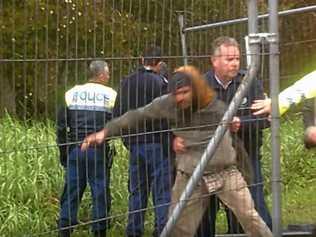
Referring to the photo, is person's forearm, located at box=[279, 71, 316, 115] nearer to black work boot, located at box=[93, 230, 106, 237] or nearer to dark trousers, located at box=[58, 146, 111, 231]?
dark trousers, located at box=[58, 146, 111, 231]

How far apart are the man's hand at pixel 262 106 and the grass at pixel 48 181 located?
1.36 feet

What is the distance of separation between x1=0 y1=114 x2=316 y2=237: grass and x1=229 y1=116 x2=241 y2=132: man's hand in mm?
498

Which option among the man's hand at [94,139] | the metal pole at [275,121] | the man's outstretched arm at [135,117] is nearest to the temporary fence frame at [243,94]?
the metal pole at [275,121]

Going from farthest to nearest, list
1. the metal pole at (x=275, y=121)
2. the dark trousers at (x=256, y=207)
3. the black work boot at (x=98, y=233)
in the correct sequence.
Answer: the dark trousers at (x=256, y=207) < the black work boot at (x=98, y=233) < the metal pole at (x=275, y=121)

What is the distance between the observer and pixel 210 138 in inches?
239

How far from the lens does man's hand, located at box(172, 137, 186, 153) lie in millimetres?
5970

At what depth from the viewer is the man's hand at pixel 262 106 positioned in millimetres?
6211

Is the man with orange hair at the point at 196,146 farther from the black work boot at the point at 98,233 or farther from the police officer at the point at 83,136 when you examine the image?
the black work boot at the point at 98,233

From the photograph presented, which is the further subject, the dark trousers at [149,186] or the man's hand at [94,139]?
the dark trousers at [149,186]

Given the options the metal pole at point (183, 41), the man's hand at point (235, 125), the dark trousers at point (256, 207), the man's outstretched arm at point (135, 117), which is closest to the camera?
the man's outstretched arm at point (135, 117)

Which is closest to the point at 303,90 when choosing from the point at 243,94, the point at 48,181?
the point at 243,94

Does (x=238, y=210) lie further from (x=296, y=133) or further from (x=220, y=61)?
(x=296, y=133)

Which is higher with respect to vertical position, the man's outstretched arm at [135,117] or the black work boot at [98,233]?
the man's outstretched arm at [135,117]

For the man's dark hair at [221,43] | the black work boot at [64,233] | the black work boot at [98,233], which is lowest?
the black work boot at [98,233]
